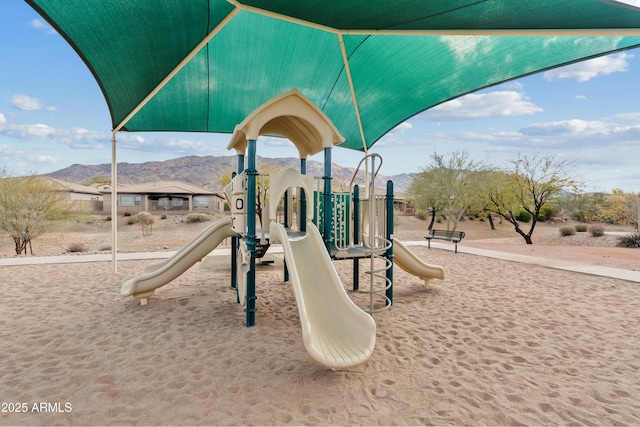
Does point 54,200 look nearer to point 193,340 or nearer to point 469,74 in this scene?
point 193,340

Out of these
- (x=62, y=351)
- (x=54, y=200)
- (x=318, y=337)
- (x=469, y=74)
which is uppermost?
(x=469, y=74)

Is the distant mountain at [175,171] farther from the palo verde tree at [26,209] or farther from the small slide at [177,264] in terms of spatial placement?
the small slide at [177,264]

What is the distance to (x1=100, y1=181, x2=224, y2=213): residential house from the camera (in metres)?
33.6

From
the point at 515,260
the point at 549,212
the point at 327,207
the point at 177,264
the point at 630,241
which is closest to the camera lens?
the point at 327,207

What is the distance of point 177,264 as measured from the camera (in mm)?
5406

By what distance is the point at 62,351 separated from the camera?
354cm

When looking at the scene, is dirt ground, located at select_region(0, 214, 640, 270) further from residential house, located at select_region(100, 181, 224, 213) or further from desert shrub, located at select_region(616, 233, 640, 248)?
residential house, located at select_region(100, 181, 224, 213)

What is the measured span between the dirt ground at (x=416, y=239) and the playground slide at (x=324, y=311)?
9206mm

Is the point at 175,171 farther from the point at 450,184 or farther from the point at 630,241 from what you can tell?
the point at 630,241

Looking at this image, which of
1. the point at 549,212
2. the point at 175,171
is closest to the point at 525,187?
the point at 549,212

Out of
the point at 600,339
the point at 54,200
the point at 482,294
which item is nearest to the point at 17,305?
the point at 482,294

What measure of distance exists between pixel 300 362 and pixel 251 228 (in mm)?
1896

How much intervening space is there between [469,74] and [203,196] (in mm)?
33974

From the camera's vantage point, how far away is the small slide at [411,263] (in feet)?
19.8
